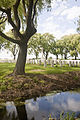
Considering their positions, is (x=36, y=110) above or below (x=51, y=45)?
below

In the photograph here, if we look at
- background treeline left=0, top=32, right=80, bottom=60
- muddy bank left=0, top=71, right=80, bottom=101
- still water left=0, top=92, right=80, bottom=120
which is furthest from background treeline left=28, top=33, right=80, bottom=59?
still water left=0, top=92, right=80, bottom=120

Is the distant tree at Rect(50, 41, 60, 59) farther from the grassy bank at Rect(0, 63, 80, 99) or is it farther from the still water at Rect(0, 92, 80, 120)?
the still water at Rect(0, 92, 80, 120)

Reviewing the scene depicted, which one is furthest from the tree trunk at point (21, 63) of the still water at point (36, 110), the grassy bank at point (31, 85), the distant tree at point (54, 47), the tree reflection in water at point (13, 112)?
the distant tree at point (54, 47)

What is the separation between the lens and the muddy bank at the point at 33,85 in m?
7.70

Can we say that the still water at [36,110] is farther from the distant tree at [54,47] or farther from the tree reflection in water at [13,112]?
the distant tree at [54,47]

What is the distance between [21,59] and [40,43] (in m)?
27.3

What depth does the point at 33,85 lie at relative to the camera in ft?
29.3

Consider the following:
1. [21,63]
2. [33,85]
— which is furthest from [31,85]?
[21,63]

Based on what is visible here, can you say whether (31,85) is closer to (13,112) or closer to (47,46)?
(13,112)

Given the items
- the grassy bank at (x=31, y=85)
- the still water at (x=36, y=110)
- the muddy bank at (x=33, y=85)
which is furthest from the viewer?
the grassy bank at (x=31, y=85)

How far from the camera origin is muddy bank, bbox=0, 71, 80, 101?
7.70 meters

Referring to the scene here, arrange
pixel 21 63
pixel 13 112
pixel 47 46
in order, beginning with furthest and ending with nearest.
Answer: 1. pixel 47 46
2. pixel 21 63
3. pixel 13 112

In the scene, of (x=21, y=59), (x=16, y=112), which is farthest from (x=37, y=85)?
(x=16, y=112)

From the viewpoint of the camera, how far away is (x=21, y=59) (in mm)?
10688
